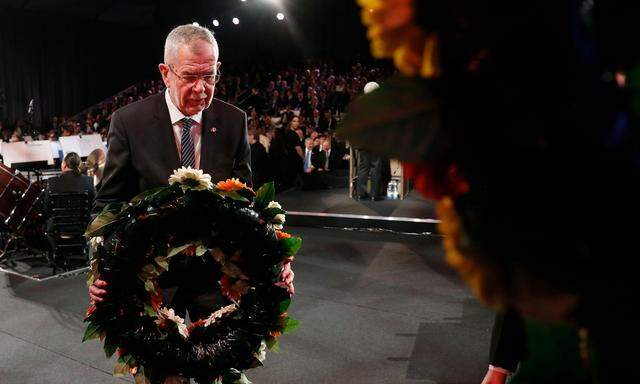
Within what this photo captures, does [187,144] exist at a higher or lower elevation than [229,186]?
higher

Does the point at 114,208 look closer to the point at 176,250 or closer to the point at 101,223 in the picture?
the point at 101,223

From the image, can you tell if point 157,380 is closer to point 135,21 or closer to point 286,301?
point 286,301

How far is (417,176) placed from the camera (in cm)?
55

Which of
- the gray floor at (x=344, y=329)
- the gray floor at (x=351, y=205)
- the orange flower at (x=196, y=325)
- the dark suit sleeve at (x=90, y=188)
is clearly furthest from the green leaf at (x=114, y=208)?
the gray floor at (x=351, y=205)

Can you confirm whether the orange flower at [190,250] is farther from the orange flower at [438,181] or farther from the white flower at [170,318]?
the orange flower at [438,181]

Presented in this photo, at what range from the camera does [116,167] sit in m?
2.03

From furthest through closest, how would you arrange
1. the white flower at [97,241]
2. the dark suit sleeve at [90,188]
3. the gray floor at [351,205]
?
the gray floor at [351,205]
the dark suit sleeve at [90,188]
the white flower at [97,241]

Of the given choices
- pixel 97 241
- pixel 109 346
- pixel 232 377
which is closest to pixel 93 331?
pixel 109 346

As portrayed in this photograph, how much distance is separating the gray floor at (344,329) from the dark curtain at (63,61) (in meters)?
→ 13.8

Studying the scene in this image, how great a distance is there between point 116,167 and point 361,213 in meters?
6.17

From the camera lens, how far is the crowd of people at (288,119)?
10.5 meters

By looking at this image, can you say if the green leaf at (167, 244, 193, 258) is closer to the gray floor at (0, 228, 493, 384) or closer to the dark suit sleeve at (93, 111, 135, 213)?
the dark suit sleeve at (93, 111, 135, 213)

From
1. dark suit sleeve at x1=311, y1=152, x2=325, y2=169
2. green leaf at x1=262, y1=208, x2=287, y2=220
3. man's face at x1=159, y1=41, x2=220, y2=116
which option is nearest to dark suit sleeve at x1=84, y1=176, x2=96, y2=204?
man's face at x1=159, y1=41, x2=220, y2=116

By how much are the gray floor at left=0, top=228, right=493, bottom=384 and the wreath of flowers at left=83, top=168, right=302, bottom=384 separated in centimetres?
128
